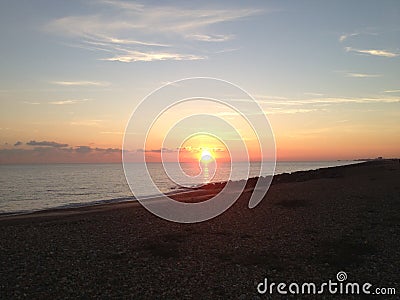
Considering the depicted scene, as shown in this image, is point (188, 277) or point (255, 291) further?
point (188, 277)

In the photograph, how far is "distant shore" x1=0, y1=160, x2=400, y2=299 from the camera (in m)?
13.3

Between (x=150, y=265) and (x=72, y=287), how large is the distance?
345 cm

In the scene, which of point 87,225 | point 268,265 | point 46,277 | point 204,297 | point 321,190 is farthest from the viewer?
point 321,190

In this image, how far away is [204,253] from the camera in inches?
678

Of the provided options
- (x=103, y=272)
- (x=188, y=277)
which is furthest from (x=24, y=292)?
(x=188, y=277)

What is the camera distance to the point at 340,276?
45.6 ft

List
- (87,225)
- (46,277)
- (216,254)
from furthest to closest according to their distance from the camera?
A: (87,225)
(216,254)
(46,277)

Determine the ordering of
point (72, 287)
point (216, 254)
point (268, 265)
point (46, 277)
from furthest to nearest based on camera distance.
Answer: point (216, 254), point (268, 265), point (46, 277), point (72, 287)

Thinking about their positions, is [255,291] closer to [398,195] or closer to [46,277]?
[46,277]

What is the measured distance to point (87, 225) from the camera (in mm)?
25250

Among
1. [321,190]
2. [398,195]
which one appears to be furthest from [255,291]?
[321,190]

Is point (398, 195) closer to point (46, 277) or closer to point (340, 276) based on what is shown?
point (340, 276)

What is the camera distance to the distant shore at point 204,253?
1333cm

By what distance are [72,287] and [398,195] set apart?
1091 inches
